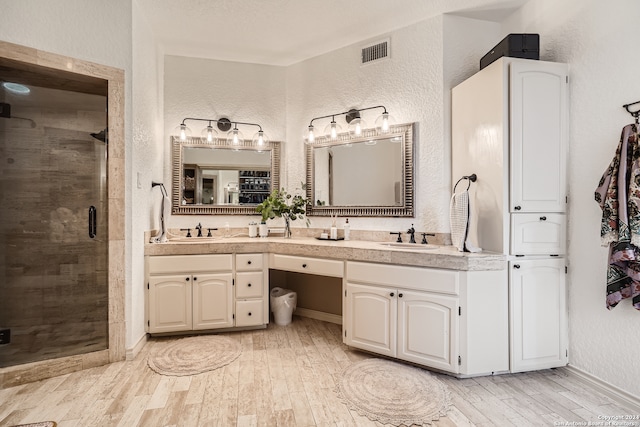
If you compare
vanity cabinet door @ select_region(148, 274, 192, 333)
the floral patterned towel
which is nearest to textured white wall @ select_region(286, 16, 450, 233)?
the floral patterned towel

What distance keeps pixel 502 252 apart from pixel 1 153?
153 inches

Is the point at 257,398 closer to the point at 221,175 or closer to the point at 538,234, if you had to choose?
the point at 538,234

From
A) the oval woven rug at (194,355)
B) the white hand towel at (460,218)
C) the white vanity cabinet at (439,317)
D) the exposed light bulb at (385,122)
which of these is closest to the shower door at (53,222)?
the oval woven rug at (194,355)

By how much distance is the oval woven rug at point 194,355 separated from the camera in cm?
235

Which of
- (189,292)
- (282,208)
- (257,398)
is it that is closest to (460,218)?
(282,208)

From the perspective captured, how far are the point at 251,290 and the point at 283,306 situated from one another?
1.33 ft

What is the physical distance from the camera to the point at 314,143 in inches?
136

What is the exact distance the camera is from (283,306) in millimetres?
3266

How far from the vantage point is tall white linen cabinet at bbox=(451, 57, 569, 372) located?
2197 mm

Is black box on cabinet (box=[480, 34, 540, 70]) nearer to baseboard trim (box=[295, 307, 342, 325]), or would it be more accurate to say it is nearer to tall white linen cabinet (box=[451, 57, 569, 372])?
tall white linen cabinet (box=[451, 57, 569, 372])

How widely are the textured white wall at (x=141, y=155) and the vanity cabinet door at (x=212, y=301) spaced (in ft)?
1.48

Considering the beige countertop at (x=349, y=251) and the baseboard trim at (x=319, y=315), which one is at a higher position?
the beige countertop at (x=349, y=251)

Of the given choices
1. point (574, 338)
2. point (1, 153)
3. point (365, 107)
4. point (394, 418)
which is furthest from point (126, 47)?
point (574, 338)

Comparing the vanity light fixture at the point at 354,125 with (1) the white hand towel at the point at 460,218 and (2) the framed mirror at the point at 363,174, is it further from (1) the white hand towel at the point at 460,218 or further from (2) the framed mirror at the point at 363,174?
(1) the white hand towel at the point at 460,218
